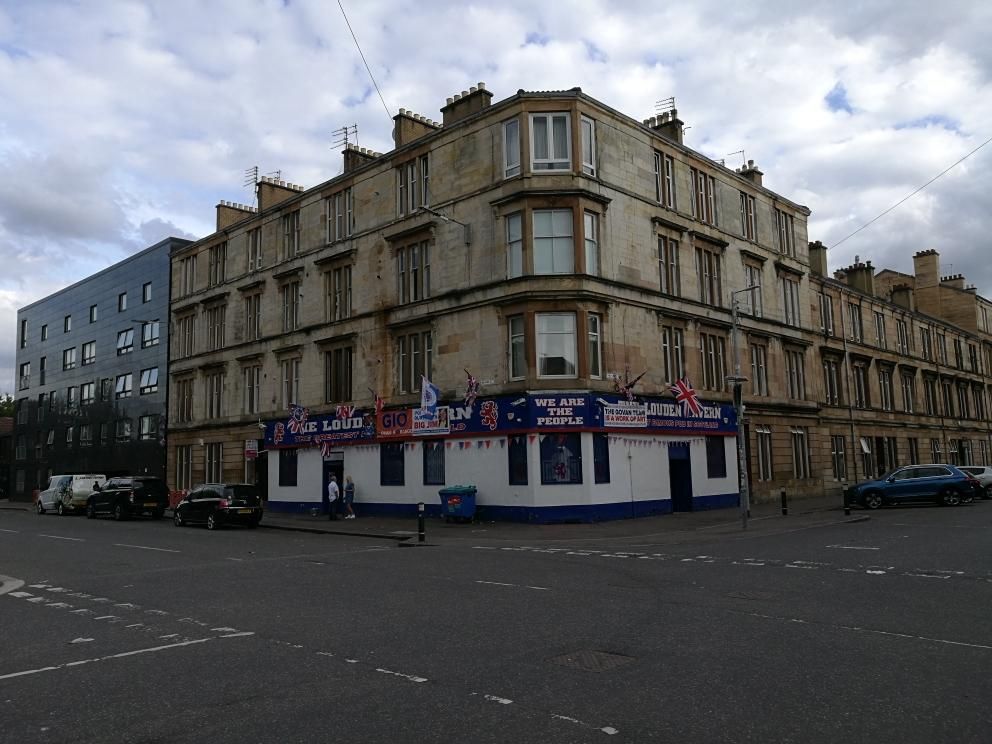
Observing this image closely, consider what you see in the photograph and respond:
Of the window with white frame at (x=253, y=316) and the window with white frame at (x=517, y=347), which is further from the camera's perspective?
the window with white frame at (x=253, y=316)

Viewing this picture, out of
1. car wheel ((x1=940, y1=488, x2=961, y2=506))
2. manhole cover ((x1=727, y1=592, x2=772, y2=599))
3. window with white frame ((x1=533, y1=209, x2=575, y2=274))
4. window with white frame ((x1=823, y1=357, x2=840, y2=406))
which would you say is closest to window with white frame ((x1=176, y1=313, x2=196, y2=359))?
window with white frame ((x1=533, y1=209, x2=575, y2=274))

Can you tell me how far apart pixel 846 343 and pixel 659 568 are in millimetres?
33872

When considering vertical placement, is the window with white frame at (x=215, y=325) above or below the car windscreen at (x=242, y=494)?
above

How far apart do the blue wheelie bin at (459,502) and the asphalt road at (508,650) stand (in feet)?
33.4

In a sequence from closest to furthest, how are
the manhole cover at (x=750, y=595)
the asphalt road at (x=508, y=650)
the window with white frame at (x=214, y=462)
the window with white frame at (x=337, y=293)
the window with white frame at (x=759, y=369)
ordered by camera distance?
1. the asphalt road at (x=508, y=650)
2. the manhole cover at (x=750, y=595)
3. the window with white frame at (x=337, y=293)
4. the window with white frame at (x=759, y=369)
5. the window with white frame at (x=214, y=462)

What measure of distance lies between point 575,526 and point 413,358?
9.84 meters

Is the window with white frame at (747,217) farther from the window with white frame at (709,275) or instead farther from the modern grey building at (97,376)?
the modern grey building at (97,376)

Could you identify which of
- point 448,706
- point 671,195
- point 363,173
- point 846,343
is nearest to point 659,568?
point 448,706

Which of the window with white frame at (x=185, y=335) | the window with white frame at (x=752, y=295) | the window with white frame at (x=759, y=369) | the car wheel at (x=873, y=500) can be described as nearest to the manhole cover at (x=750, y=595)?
the car wheel at (x=873, y=500)

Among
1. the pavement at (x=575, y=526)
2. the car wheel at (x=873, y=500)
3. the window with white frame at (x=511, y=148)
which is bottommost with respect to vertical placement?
the pavement at (x=575, y=526)

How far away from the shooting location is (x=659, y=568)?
13.7 m

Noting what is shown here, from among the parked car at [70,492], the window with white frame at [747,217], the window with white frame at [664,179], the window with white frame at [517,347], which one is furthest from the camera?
the parked car at [70,492]

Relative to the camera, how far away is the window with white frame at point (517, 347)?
25625 mm

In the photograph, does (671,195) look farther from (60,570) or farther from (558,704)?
(558,704)
